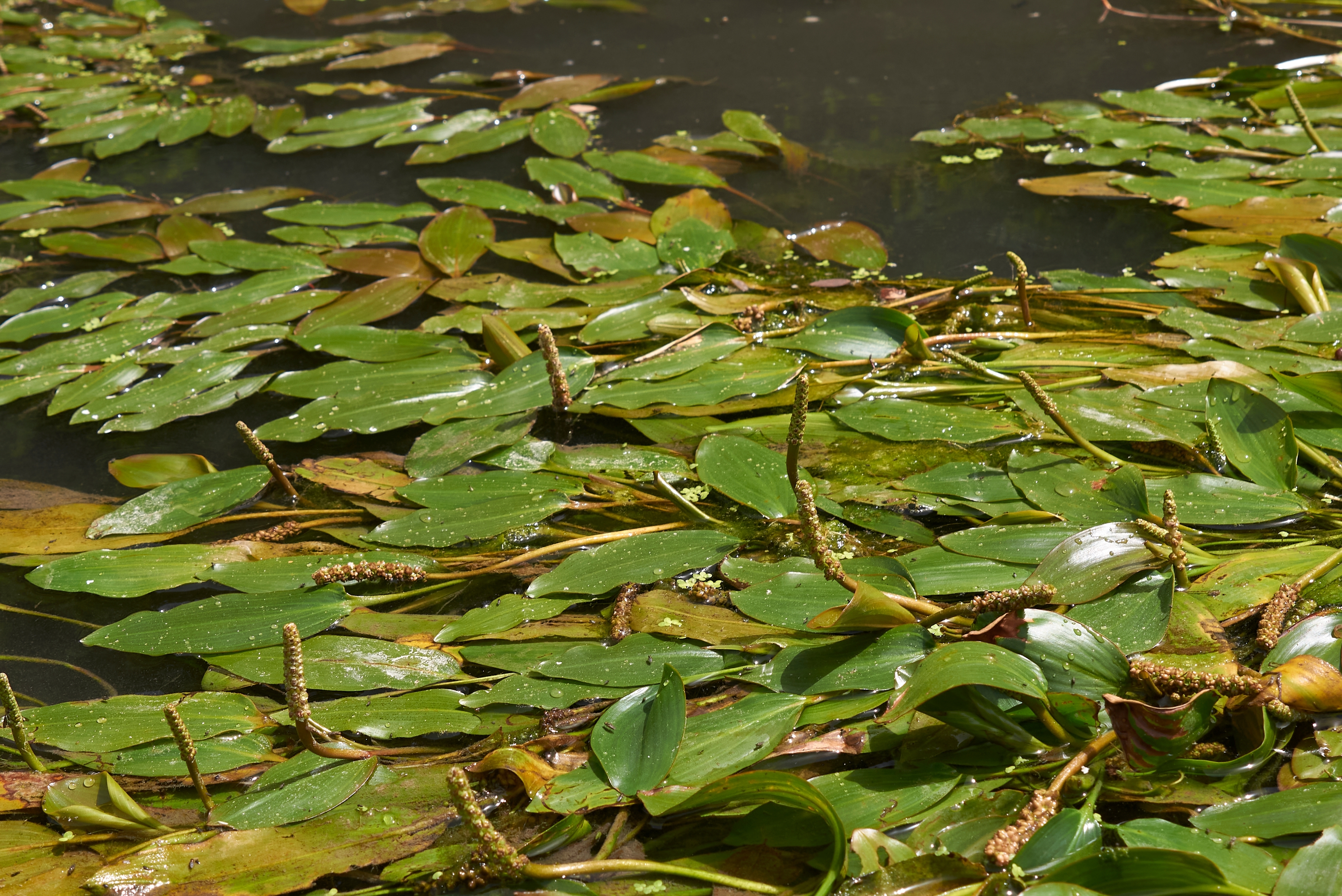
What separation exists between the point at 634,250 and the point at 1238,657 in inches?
51.5

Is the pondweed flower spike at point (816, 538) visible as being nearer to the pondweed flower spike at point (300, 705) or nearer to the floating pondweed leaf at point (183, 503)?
the pondweed flower spike at point (300, 705)

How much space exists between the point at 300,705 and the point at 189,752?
0.10 meters

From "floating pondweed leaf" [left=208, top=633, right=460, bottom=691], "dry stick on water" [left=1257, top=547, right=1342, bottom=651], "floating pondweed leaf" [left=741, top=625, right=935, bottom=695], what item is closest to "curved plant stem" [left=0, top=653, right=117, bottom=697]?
"floating pondweed leaf" [left=208, top=633, right=460, bottom=691]

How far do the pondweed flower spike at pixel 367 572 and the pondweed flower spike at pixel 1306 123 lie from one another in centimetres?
183

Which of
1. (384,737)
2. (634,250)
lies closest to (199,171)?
(634,250)

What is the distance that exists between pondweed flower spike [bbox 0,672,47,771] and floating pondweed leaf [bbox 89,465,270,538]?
33 centimetres

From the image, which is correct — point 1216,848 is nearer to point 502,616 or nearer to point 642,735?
point 642,735

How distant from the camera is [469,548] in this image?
1.27m

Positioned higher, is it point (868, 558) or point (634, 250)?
point (634, 250)

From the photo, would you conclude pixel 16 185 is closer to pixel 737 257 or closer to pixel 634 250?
pixel 634 250

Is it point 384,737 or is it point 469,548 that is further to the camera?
point 469,548

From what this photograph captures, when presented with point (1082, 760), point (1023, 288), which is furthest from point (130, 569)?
point (1023, 288)

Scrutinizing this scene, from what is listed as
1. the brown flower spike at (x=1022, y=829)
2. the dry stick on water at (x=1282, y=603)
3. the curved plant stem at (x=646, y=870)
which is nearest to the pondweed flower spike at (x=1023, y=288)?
the dry stick on water at (x=1282, y=603)

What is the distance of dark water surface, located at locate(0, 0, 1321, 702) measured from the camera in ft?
4.93
